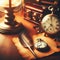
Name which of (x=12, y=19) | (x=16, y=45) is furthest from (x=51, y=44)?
(x=12, y=19)

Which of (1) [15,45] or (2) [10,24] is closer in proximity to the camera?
(1) [15,45]

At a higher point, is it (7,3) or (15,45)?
(7,3)

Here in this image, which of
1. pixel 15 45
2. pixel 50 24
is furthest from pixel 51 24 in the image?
pixel 15 45

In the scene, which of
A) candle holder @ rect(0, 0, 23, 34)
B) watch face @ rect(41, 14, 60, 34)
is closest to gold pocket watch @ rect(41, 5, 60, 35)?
watch face @ rect(41, 14, 60, 34)

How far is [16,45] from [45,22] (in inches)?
8.8

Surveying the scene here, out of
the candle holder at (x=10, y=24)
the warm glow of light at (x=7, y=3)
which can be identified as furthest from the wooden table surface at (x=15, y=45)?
Answer: the warm glow of light at (x=7, y=3)

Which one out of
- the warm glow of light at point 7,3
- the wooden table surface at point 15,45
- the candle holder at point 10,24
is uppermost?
the warm glow of light at point 7,3

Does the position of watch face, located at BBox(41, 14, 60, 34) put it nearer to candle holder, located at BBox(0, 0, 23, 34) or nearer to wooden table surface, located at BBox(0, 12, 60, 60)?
wooden table surface, located at BBox(0, 12, 60, 60)

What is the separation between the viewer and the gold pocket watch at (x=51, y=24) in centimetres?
128

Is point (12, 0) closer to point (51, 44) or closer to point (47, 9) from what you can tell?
point (47, 9)

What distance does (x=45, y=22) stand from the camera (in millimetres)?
1308

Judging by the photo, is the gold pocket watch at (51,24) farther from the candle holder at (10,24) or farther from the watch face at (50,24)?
the candle holder at (10,24)

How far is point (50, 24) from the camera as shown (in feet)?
4.23

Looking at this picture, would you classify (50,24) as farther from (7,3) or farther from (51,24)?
(7,3)
